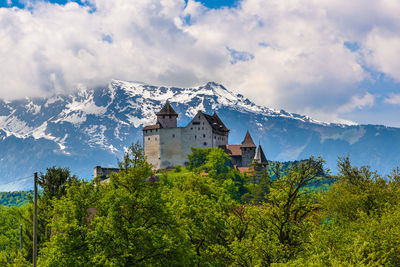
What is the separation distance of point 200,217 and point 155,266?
12.4 metres

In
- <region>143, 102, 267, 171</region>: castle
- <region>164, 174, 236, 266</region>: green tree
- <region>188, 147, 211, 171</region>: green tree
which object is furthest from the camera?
<region>143, 102, 267, 171</region>: castle

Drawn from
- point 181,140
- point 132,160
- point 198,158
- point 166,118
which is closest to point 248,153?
point 198,158

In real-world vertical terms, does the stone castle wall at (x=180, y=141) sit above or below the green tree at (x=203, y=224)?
above

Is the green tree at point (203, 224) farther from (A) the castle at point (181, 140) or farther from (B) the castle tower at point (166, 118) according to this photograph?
(B) the castle tower at point (166, 118)

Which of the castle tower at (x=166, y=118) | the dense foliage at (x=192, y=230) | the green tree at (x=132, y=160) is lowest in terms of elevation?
the dense foliage at (x=192, y=230)

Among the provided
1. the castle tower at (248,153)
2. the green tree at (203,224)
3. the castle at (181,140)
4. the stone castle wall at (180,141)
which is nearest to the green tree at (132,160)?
the green tree at (203,224)

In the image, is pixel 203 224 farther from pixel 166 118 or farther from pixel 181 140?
pixel 166 118

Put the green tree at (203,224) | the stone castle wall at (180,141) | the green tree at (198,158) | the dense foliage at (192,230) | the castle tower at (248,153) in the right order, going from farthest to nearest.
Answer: the stone castle wall at (180,141), the castle tower at (248,153), the green tree at (198,158), the green tree at (203,224), the dense foliage at (192,230)

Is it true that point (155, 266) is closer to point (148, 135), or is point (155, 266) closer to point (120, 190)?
point (120, 190)

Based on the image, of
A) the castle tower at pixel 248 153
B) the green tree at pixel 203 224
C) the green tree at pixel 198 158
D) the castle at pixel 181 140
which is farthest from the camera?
the castle at pixel 181 140

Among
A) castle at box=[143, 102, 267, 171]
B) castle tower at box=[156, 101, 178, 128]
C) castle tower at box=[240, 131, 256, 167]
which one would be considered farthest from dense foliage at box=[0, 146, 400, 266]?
castle tower at box=[156, 101, 178, 128]

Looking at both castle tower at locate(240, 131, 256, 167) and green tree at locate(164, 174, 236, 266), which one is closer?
green tree at locate(164, 174, 236, 266)

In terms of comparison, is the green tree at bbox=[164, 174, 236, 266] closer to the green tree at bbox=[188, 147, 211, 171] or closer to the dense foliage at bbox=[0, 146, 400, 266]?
the dense foliage at bbox=[0, 146, 400, 266]

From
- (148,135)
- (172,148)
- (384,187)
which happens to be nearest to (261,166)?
(172,148)
